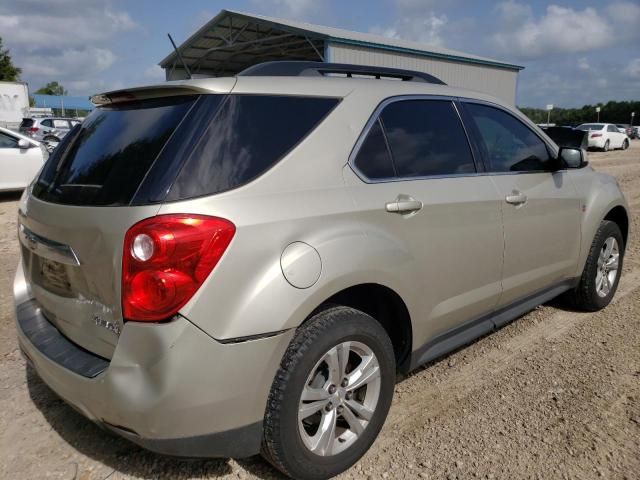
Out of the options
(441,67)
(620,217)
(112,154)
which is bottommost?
(620,217)

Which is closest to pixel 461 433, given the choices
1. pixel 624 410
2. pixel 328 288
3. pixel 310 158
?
pixel 624 410

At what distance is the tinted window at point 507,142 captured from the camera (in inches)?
126

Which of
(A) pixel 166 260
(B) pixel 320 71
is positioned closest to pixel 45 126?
(B) pixel 320 71

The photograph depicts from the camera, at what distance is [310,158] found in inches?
87.3

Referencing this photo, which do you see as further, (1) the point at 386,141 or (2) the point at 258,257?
(1) the point at 386,141

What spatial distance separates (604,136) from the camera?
2642 cm

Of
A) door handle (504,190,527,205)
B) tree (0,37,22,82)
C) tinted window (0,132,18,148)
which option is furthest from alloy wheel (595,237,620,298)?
tree (0,37,22,82)

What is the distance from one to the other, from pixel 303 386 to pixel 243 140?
3.33ft

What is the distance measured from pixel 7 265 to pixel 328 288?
4909 mm

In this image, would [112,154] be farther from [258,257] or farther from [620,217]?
[620,217]

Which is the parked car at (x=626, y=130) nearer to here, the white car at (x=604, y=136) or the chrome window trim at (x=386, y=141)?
the white car at (x=604, y=136)

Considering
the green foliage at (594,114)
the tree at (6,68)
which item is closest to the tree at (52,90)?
the tree at (6,68)

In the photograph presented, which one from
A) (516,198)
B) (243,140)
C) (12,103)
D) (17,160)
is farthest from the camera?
(12,103)

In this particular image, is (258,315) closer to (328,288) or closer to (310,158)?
(328,288)
